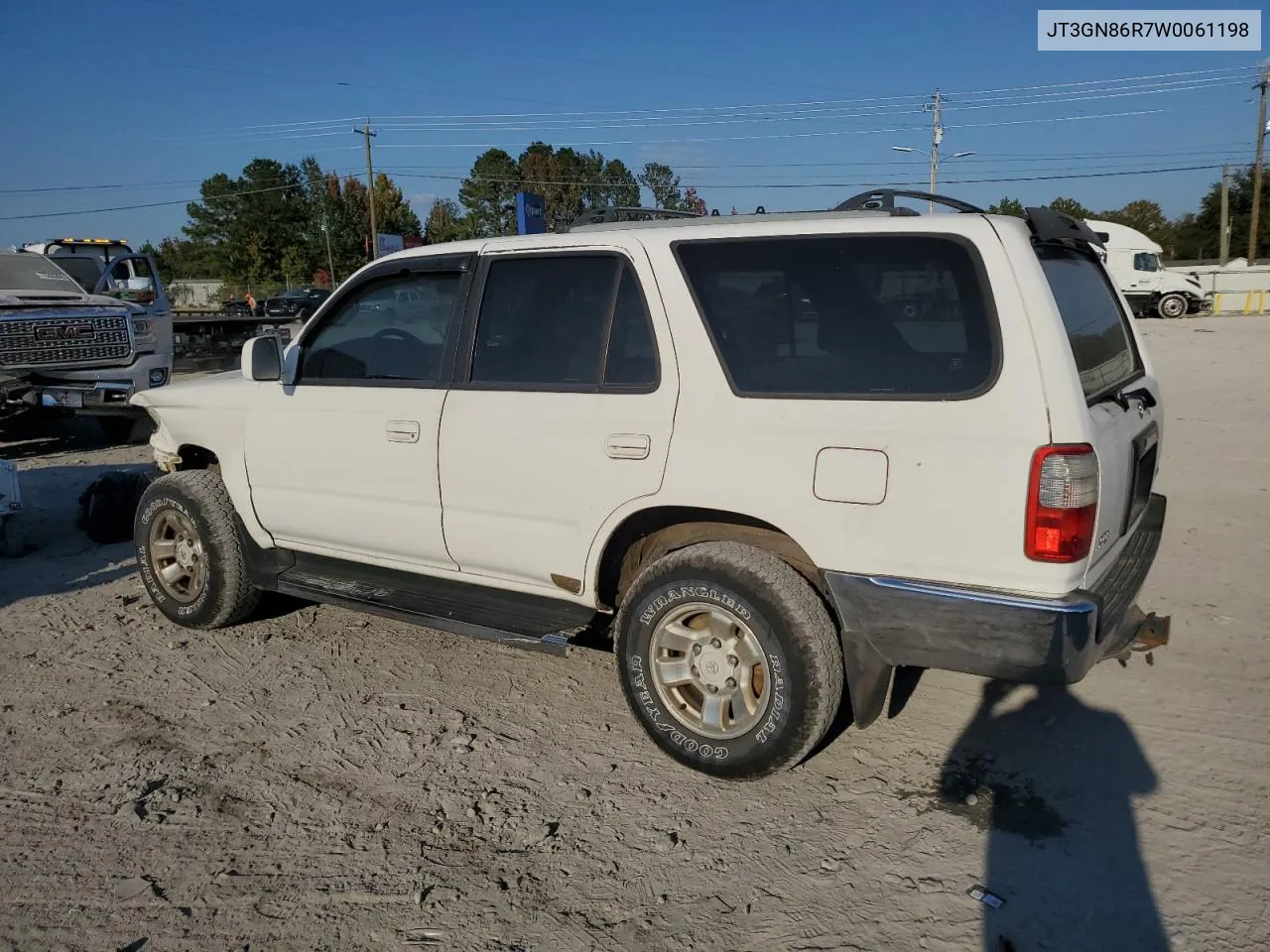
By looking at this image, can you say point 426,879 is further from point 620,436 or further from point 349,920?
point 620,436

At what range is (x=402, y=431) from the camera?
13.5 feet

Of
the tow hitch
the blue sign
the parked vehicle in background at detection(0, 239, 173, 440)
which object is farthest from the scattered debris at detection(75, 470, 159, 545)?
the blue sign

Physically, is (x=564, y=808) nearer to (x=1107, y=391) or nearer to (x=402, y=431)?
(x=402, y=431)

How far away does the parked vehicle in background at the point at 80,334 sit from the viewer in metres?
9.73

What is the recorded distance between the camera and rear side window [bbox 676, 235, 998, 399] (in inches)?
119

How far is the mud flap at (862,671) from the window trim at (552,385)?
3.68ft

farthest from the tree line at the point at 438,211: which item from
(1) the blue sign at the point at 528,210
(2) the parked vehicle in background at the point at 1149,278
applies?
(1) the blue sign at the point at 528,210

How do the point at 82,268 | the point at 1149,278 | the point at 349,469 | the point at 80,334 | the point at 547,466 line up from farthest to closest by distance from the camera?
the point at 1149,278, the point at 82,268, the point at 80,334, the point at 349,469, the point at 547,466

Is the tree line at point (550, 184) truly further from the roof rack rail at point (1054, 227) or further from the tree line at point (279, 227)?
the roof rack rail at point (1054, 227)

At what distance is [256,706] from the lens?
4.18 m

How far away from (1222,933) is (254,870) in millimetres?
2804

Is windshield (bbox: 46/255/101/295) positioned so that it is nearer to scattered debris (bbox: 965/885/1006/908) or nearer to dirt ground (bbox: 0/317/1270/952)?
dirt ground (bbox: 0/317/1270/952)

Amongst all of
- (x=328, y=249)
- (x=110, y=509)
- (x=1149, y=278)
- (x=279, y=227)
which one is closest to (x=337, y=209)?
(x=328, y=249)

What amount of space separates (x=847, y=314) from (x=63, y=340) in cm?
956
